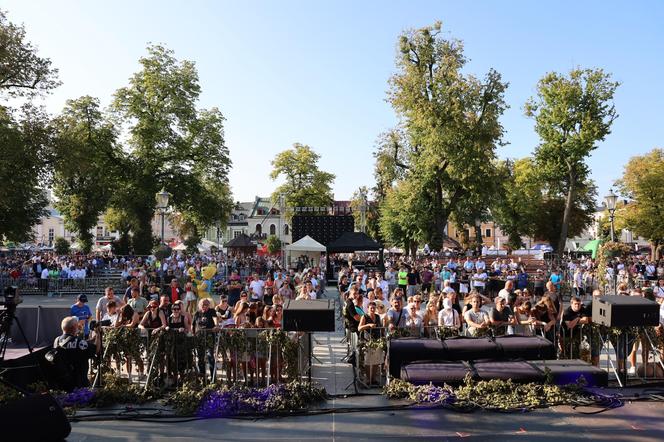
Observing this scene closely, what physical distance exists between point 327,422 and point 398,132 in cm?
4093

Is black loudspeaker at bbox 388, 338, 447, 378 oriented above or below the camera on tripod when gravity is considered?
below

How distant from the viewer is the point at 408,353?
9133 mm

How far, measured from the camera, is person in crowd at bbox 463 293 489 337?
1050 centimetres

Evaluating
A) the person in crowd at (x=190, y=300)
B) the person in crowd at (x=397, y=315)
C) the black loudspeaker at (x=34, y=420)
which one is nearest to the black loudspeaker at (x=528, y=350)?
the person in crowd at (x=397, y=315)

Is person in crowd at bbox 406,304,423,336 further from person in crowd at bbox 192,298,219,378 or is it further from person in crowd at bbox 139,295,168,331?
person in crowd at bbox 139,295,168,331

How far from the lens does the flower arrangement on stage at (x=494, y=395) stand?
7.86m

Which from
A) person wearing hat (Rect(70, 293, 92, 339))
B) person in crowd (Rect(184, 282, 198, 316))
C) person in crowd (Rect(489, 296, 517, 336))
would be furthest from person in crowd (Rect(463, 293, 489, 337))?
person in crowd (Rect(184, 282, 198, 316))

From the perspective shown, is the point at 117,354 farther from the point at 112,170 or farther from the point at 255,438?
the point at 112,170

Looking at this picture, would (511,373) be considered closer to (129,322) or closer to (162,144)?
(129,322)

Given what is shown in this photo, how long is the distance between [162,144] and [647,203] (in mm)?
39037

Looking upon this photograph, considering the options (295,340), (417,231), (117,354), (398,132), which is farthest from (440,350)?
(398,132)

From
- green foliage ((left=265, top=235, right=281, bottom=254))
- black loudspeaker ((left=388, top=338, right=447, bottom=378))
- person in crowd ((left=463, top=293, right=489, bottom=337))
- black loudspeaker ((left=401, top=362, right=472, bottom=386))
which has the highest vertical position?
green foliage ((left=265, top=235, right=281, bottom=254))

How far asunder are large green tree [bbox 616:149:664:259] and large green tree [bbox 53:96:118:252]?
41.5 m

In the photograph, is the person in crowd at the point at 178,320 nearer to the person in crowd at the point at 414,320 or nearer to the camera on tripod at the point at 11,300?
the camera on tripod at the point at 11,300
